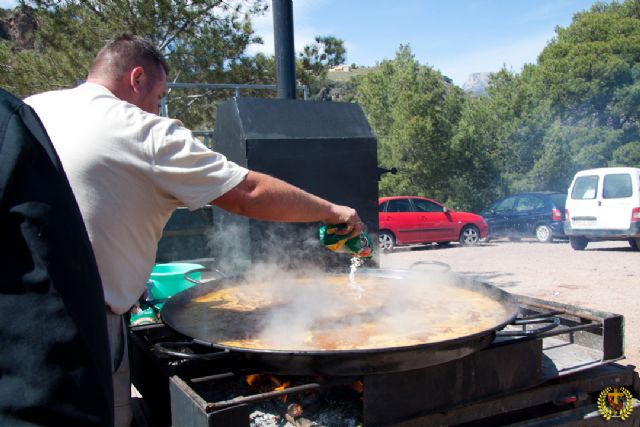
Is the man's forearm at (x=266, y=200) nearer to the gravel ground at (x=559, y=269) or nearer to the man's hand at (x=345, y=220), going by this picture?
the man's hand at (x=345, y=220)

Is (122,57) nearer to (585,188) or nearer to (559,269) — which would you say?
(559,269)

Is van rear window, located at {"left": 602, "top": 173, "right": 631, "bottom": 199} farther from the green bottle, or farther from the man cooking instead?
the man cooking

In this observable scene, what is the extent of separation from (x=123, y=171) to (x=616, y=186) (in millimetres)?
12529

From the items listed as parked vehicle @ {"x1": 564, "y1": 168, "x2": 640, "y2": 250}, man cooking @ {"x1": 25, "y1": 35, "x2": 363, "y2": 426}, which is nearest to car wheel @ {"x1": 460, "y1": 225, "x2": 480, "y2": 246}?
parked vehicle @ {"x1": 564, "y1": 168, "x2": 640, "y2": 250}

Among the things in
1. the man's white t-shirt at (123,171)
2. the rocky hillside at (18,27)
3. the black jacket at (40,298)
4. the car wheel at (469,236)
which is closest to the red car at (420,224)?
the car wheel at (469,236)

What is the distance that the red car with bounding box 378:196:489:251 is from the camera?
13719 mm

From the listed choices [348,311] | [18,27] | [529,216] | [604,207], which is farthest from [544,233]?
[18,27]

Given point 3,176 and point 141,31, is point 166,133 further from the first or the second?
point 141,31

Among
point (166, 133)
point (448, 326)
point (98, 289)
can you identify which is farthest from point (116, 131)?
point (448, 326)

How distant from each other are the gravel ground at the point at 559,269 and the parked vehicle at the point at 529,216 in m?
0.40

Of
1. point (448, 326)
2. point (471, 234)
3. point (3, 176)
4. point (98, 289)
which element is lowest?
point (471, 234)

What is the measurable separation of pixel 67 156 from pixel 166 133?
35cm

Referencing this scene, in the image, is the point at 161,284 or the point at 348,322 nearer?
the point at 348,322

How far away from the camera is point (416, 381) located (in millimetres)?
2158
